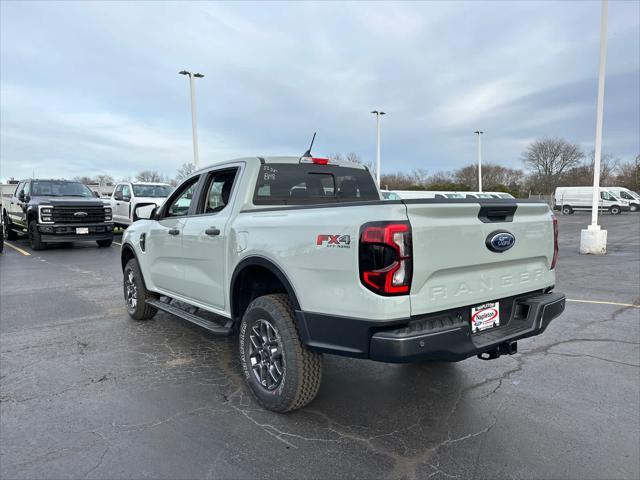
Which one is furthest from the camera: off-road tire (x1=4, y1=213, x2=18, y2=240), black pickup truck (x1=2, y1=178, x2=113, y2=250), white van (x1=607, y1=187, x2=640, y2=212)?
white van (x1=607, y1=187, x2=640, y2=212)

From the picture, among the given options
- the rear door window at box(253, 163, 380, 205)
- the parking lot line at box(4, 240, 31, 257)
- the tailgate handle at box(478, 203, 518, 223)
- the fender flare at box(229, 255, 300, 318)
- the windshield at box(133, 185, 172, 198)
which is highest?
the windshield at box(133, 185, 172, 198)

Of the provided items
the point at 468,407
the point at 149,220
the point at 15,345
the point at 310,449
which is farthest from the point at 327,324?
the point at 15,345

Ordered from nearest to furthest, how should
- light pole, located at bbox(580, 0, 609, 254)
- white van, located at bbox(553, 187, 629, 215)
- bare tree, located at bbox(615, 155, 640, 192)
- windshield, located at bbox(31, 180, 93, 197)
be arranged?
light pole, located at bbox(580, 0, 609, 254) → windshield, located at bbox(31, 180, 93, 197) → white van, located at bbox(553, 187, 629, 215) → bare tree, located at bbox(615, 155, 640, 192)

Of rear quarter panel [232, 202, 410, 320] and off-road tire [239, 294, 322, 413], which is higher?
rear quarter panel [232, 202, 410, 320]

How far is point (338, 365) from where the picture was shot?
168 inches

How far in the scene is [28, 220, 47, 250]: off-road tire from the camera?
1331cm

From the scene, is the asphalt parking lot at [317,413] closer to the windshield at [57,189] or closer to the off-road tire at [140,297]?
the off-road tire at [140,297]

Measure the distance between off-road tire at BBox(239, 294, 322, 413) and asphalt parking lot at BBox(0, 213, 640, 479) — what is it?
0.13 meters

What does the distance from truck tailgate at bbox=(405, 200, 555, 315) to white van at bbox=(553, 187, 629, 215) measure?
4028cm

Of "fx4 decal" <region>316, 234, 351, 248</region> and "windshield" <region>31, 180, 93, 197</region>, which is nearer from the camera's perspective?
"fx4 decal" <region>316, 234, 351, 248</region>

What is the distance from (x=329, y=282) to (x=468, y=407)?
1576 mm

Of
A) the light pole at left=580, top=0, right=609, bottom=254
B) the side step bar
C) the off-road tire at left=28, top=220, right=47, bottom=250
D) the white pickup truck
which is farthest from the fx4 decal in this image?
the off-road tire at left=28, top=220, right=47, bottom=250

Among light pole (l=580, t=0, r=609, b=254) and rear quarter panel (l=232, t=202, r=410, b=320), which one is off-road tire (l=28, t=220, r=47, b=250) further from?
light pole (l=580, t=0, r=609, b=254)

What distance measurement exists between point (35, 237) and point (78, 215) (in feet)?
4.41
